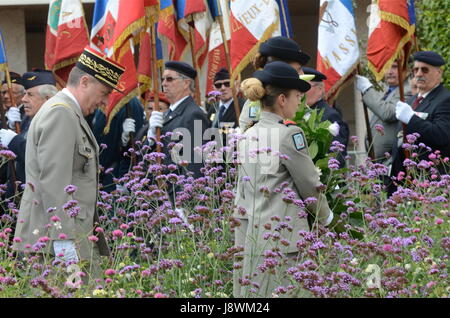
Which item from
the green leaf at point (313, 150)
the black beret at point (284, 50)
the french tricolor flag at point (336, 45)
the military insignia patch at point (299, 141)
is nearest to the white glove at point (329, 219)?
the military insignia patch at point (299, 141)

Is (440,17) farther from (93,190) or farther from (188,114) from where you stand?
(93,190)

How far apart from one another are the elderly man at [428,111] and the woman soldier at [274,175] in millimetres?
3039

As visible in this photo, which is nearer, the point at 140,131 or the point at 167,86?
the point at 167,86

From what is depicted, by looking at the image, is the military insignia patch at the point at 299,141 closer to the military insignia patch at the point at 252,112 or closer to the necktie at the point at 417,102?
the military insignia patch at the point at 252,112

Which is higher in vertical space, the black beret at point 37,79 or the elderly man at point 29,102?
the black beret at point 37,79

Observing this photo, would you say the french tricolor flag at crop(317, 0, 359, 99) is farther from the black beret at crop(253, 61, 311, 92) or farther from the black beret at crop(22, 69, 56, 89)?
the black beret at crop(253, 61, 311, 92)

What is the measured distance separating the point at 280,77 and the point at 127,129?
13.7 feet

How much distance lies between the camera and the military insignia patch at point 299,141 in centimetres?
505

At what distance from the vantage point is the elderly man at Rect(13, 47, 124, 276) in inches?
197

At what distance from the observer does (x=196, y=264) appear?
18.7ft

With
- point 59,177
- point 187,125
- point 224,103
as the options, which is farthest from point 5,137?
point 59,177

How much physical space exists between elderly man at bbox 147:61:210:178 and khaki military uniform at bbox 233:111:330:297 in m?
2.62
